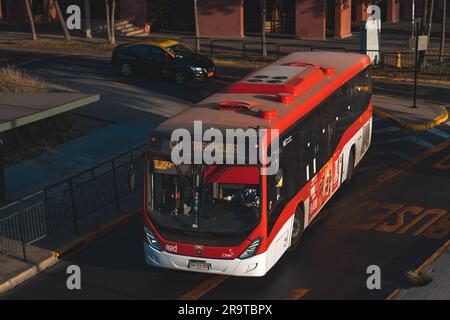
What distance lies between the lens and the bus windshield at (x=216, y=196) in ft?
47.3

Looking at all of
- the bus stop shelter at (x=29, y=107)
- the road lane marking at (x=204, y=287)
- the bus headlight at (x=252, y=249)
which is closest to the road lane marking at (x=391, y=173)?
the road lane marking at (x=204, y=287)

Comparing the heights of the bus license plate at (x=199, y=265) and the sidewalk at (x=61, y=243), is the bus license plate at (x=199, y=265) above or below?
above

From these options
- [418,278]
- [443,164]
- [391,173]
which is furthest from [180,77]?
[418,278]

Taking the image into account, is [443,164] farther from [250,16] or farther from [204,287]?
[250,16]

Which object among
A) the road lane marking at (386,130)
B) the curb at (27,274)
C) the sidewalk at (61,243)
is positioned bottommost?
the curb at (27,274)

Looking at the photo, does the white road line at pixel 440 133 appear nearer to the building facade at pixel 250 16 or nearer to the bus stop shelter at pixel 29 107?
the bus stop shelter at pixel 29 107

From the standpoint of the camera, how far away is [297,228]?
16.6 meters

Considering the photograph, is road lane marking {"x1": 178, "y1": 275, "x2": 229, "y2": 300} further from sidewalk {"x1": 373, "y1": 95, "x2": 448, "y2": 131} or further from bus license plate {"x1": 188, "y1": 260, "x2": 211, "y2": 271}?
sidewalk {"x1": 373, "y1": 95, "x2": 448, "y2": 131}

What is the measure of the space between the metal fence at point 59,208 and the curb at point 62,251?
1.36 ft

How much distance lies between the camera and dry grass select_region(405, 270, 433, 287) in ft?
47.9

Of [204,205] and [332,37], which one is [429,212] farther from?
[332,37]
